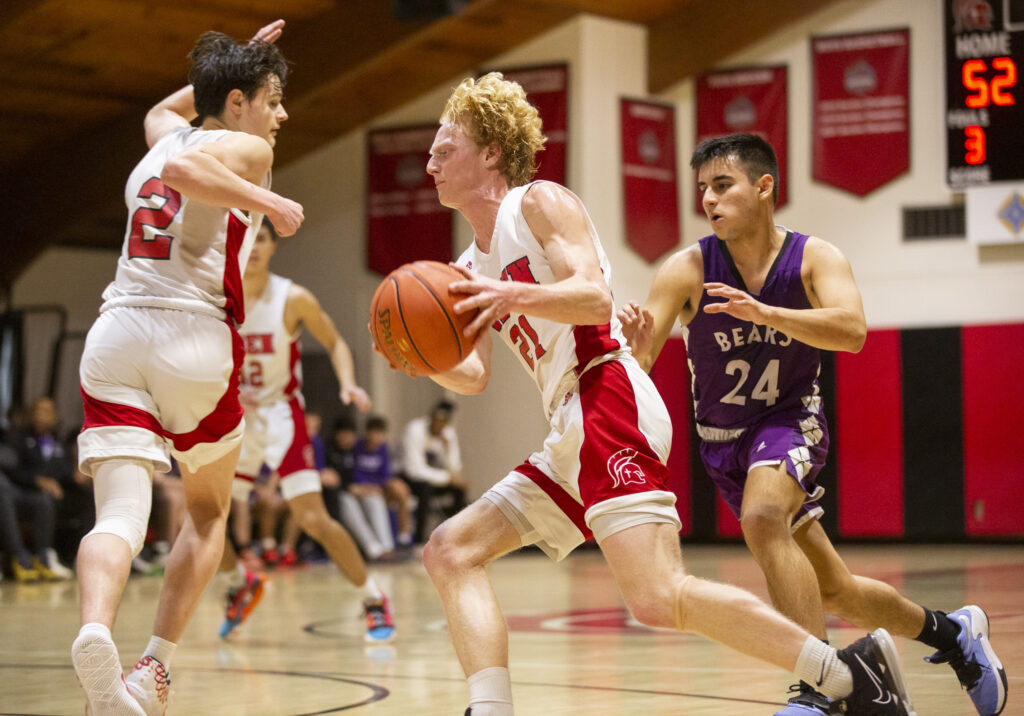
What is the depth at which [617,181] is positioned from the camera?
1420 cm

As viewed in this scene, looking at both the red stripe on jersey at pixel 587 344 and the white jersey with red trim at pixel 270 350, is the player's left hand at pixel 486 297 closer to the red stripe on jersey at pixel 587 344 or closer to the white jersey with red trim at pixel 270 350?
the red stripe on jersey at pixel 587 344

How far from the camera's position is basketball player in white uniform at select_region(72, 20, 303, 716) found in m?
3.76

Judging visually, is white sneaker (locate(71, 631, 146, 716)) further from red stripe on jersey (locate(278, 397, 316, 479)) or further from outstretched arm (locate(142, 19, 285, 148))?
red stripe on jersey (locate(278, 397, 316, 479))

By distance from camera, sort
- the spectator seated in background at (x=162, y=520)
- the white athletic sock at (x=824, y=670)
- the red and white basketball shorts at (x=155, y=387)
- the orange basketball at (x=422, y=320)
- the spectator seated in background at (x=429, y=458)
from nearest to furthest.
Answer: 1. the white athletic sock at (x=824, y=670)
2. the orange basketball at (x=422, y=320)
3. the red and white basketball shorts at (x=155, y=387)
4. the spectator seated in background at (x=162, y=520)
5. the spectator seated in background at (x=429, y=458)

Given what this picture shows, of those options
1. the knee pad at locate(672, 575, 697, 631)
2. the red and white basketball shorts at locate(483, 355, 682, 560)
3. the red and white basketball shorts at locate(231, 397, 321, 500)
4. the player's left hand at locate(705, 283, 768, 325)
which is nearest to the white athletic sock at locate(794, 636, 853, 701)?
the knee pad at locate(672, 575, 697, 631)

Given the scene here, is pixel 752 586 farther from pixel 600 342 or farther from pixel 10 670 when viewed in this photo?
pixel 600 342

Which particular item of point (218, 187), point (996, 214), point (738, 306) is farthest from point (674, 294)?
point (996, 214)

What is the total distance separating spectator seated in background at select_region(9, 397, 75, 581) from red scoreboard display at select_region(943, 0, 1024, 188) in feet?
26.7

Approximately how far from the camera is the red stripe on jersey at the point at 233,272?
410cm

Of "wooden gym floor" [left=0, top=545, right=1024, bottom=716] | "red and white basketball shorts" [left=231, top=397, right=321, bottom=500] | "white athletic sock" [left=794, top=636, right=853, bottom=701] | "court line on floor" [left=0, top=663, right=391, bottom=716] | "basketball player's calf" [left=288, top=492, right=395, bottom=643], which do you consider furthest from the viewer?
"red and white basketball shorts" [left=231, top=397, right=321, bottom=500]

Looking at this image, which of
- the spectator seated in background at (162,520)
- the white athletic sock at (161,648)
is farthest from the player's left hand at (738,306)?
the spectator seated in background at (162,520)

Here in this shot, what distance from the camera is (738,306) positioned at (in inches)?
142

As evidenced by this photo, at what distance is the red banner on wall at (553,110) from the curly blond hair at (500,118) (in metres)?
10.4

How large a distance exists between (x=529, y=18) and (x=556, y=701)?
1049 cm
